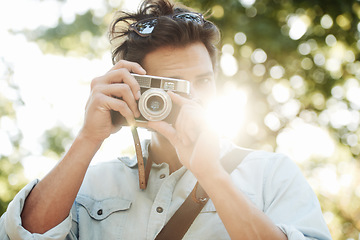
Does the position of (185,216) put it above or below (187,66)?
below

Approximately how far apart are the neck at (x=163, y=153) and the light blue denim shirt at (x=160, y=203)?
0.24 feet

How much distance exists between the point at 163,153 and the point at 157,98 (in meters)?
0.58

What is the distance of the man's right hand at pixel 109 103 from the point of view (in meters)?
2.02

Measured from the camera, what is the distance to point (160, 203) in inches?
82.4

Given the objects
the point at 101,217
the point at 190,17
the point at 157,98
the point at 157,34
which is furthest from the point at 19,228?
the point at 190,17

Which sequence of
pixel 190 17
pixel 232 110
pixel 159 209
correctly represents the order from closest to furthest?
pixel 159 209 < pixel 190 17 < pixel 232 110

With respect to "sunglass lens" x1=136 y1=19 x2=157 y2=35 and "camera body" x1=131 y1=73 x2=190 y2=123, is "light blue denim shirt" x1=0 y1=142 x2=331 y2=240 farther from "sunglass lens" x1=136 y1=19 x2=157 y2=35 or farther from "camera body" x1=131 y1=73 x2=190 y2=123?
"sunglass lens" x1=136 y1=19 x2=157 y2=35

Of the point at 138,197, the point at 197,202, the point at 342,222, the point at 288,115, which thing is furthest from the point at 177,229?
the point at 342,222

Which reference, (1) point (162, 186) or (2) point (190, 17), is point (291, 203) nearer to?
(1) point (162, 186)

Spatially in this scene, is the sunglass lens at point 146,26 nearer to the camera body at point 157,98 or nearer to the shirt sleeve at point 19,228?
the camera body at point 157,98

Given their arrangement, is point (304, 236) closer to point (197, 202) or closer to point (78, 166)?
point (197, 202)

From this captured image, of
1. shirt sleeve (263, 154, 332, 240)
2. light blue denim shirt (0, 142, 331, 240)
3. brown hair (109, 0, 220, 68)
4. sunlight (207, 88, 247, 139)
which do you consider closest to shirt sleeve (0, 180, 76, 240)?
light blue denim shirt (0, 142, 331, 240)

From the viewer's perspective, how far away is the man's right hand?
202cm

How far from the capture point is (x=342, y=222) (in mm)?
8633
